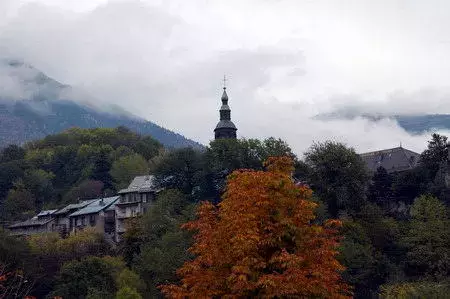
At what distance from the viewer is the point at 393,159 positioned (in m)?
93.6

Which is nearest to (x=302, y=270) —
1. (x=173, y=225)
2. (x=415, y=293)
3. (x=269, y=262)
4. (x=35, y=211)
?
(x=269, y=262)

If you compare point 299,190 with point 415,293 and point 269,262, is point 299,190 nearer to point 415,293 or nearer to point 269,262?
point 269,262

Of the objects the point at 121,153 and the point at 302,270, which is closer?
the point at 302,270

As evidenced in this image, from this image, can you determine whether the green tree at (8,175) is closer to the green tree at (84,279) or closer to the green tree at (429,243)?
the green tree at (84,279)

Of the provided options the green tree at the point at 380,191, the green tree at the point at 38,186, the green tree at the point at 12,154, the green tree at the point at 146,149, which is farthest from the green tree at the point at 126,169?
the green tree at the point at 380,191

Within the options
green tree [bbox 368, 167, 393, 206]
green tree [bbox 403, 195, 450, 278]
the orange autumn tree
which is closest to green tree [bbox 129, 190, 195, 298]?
green tree [bbox 403, 195, 450, 278]

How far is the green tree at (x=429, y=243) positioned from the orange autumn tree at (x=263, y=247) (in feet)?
121

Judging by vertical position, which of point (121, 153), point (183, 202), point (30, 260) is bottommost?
point (30, 260)

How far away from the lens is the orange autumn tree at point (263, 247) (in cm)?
1912

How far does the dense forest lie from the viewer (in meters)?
20.0

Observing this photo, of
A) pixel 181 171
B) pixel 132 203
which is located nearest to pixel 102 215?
pixel 132 203

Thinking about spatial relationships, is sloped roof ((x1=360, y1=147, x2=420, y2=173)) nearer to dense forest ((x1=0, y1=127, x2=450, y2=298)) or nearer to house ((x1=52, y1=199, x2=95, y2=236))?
dense forest ((x1=0, y1=127, x2=450, y2=298))

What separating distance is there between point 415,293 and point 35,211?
276 ft

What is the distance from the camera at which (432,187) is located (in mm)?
73375
